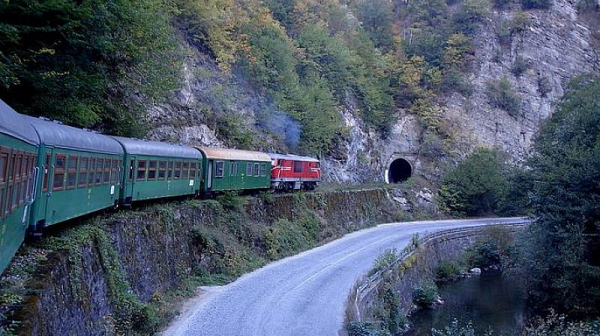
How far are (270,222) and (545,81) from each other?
49.0 m

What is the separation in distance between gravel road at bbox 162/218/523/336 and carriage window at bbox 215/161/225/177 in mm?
4448

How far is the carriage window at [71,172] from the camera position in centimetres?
1212

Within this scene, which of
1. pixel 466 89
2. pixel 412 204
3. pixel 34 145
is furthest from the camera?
pixel 466 89

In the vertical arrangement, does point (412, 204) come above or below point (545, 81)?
below

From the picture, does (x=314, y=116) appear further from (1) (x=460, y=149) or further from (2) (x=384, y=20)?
(2) (x=384, y=20)

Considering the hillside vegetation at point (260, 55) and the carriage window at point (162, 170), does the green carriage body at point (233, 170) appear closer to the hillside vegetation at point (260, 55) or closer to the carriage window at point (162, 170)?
the hillside vegetation at point (260, 55)

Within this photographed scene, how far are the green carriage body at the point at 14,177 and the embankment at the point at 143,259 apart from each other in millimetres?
593

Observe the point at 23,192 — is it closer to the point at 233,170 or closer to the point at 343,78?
the point at 233,170

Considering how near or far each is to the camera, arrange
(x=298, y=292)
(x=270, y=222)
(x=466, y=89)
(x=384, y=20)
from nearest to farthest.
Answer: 1. (x=298, y=292)
2. (x=270, y=222)
3. (x=466, y=89)
4. (x=384, y=20)

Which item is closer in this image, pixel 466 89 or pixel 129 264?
pixel 129 264

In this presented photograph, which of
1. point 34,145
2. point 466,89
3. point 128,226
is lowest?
point 128,226

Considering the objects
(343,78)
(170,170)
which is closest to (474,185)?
(343,78)

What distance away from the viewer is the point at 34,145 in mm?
9852

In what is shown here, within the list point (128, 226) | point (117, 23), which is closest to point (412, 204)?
point (117, 23)
